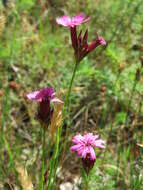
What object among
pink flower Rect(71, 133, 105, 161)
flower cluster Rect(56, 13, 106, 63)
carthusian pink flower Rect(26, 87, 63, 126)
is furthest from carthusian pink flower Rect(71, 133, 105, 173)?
flower cluster Rect(56, 13, 106, 63)

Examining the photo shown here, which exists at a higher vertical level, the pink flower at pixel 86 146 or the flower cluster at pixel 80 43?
the flower cluster at pixel 80 43

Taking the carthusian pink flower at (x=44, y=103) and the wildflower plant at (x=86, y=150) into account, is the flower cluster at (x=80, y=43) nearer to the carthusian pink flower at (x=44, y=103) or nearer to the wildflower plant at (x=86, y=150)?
the carthusian pink flower at (x=44, y=103)

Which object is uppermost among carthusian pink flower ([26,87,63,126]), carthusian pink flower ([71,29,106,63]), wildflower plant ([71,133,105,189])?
carthusian pink flower ([71,29,106,63])

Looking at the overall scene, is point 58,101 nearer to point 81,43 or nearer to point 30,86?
point 81,43

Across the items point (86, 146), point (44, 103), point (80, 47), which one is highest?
point (80, 47)

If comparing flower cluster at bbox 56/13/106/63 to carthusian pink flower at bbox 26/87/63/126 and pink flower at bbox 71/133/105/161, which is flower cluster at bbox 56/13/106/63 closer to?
carthusian pink flower at bbox 26/87/63/126

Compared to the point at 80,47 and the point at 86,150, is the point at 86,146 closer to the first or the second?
the point at 86,150

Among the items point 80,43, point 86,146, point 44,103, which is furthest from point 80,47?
point 86,146

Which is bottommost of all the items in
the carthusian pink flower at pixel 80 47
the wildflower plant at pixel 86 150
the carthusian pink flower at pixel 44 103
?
the wildflower plant at pixel 86 150

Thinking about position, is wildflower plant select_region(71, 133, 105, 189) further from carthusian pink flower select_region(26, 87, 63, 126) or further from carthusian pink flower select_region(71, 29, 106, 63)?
carthusian pink flower select_region(71, 29, 106, 63)

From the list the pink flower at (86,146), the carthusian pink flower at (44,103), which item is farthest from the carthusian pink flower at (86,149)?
the carthusian pink flower at (44,103)

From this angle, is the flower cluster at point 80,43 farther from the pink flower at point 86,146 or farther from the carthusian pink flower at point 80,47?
the pink flower at point 86,146

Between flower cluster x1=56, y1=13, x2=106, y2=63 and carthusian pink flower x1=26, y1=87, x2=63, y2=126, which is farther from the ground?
flower cluster x1=56, y1=13, x2=106, y2=63

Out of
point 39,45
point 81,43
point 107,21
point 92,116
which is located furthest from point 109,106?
point 81,43
